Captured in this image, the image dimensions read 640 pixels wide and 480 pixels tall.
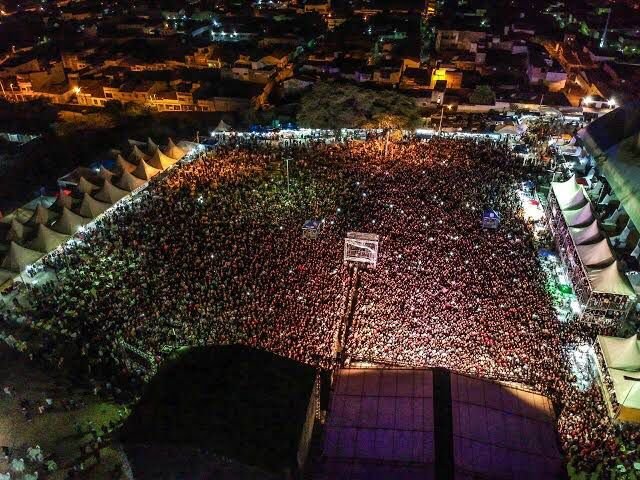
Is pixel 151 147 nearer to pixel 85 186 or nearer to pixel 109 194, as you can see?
pixel 85 186

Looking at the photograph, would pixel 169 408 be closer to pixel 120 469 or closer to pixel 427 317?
pixel 120 469

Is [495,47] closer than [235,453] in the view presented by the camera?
No

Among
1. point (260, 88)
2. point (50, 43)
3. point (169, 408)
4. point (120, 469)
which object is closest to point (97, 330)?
point (120, 469)

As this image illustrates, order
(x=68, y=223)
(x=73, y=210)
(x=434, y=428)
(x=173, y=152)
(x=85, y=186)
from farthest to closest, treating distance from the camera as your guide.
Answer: (x=173, y=152), (x=85, y=186), (x=73, y=210), (x=68, y=223), (x=434, y=428)

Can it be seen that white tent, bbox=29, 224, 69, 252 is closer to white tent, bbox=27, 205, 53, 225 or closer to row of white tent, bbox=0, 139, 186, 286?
row of white tent, bbox=0, 139, 186, 286

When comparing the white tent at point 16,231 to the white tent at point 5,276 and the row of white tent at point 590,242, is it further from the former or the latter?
the row of white tent at point 590,242

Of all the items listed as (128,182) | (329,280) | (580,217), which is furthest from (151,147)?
(580,217)
